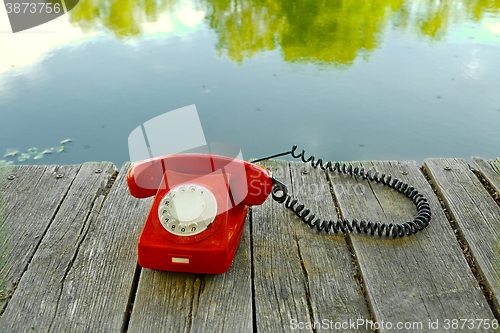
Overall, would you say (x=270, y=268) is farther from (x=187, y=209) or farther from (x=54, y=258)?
(x=54, y=258)

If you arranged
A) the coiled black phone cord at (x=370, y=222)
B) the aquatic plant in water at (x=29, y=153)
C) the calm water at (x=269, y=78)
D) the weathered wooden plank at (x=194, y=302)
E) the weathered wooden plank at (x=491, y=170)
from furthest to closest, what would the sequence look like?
the calm water at (x=269, y=78), the aquatic plant in water at (x=29, y=153), the weathered wooden plank at (x=491, y=170), the coiled black phone cord at (x=370, y=222), the weathered wooden plank at (x=194, y=302)

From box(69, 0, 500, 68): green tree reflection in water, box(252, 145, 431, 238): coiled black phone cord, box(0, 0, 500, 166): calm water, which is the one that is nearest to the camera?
box(252, 145, 431, 238): coiled black phone cord

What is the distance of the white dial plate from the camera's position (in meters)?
1.12

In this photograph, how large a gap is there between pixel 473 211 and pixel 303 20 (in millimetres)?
2930

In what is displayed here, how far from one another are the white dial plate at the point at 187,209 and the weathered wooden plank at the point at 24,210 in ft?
1.15

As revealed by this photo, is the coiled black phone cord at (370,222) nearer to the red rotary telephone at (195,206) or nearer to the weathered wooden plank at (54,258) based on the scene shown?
the red rotary telephone at (195,206)

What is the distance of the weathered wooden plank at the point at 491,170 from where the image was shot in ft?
4.94

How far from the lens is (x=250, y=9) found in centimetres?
429

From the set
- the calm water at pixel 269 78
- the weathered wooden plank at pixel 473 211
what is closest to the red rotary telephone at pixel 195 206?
the weathered wooden plank at pixel 473 211

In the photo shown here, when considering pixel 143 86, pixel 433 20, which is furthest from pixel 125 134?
pixel 433 20

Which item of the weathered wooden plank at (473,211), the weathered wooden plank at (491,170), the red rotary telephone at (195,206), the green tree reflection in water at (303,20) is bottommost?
the green tree reflection in water at (303,20)

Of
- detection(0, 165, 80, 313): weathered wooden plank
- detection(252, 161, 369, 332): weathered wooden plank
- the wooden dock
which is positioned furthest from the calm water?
detection(252, 161, 369, 332): weathered wooden plank

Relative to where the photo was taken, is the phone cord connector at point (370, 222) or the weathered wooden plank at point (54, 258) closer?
the weathered wooden plank at point (54, 258)

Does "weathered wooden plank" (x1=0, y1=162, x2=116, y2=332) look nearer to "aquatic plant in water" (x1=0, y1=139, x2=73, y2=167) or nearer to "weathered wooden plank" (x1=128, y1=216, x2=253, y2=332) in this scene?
"weathered wooden plank" (x1=128, y1=216, x2=253, y2=332)
